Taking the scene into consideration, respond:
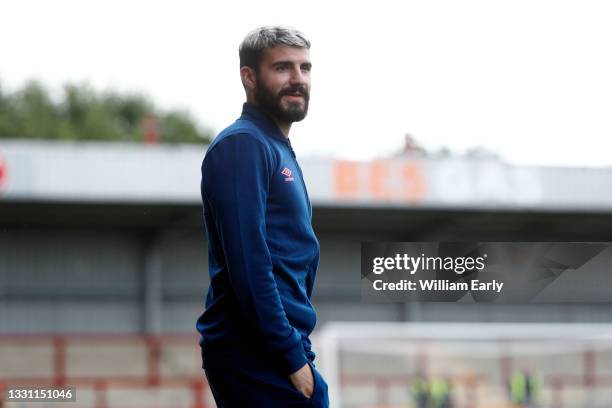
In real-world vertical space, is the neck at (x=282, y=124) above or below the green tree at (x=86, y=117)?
below

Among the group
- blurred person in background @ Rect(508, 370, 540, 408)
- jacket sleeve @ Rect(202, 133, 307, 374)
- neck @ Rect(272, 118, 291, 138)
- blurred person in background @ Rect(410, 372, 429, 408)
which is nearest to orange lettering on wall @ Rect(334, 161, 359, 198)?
blurred person in background @ Rect(410, 372, 429, 408)

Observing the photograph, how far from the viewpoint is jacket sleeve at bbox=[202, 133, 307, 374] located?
154 cm

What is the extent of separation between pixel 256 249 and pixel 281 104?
0.84 ft

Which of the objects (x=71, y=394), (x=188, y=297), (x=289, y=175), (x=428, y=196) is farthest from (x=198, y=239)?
(x=289, y=175)

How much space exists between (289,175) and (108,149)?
8.70 m

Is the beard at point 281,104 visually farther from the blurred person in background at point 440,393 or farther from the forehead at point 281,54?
the blurred person in background at point 440,393

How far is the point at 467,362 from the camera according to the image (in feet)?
28.0

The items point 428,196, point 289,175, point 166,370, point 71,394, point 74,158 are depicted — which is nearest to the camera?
point 289,175

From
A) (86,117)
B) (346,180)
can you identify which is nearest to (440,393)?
(346,180)

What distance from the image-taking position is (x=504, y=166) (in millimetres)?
8422

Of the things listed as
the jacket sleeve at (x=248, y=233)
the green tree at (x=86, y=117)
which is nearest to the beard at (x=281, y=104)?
the jacket sleeve at (x=248, y=233)

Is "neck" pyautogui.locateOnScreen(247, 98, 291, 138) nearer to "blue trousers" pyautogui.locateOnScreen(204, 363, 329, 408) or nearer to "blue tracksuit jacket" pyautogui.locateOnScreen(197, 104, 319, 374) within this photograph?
"blue tracksuit jacket" pyautogui.locateOnScreen(197, 104, 319, 374)

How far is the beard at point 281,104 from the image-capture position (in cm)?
166

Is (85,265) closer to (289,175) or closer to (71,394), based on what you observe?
(71,394)
